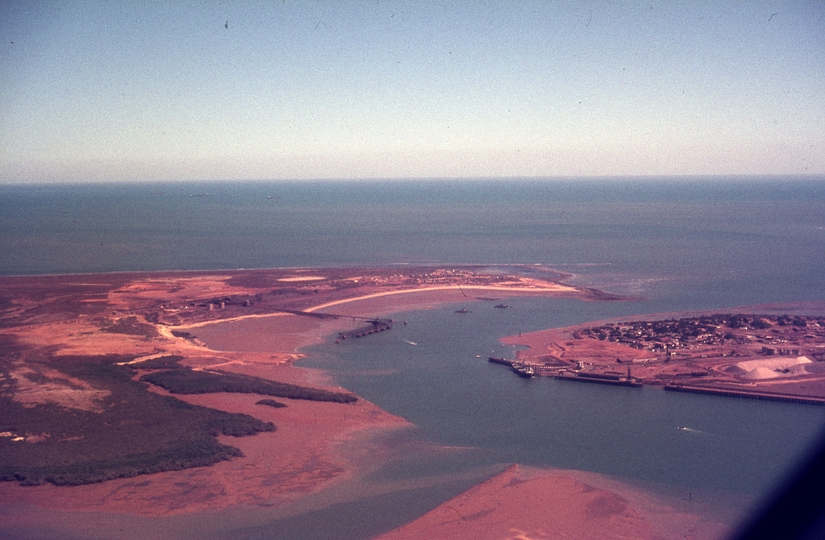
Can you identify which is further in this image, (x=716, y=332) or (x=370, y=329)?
(x=370, y=329)

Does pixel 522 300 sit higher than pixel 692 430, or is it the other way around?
pixel 522 300

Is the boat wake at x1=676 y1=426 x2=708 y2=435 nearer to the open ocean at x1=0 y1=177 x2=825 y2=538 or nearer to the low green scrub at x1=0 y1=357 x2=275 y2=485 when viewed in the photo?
the open ocean at x1=0 y1=177 x2=825 y2=538

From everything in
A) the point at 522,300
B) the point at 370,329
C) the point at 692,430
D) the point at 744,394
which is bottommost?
the point at 692,430

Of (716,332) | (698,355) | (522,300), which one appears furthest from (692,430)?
(522,300)

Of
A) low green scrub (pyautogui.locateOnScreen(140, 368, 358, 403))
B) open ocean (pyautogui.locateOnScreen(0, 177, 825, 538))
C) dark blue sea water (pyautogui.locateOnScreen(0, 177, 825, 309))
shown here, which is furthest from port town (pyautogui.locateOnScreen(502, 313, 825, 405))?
low green scrub (pyautogui.locateOnScreen(140, 368, 358, 403))

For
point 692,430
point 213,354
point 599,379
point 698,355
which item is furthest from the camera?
point 213,354

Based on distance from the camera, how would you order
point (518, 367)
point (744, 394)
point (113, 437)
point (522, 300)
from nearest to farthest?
point (113, 437) → point (744, 394) → point (518, 367) → point (522, 300)

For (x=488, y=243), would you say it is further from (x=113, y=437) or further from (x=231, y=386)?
(x=113, y=437)

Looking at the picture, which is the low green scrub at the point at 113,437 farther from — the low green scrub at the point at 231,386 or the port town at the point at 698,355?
the port town at the point at 698,355
